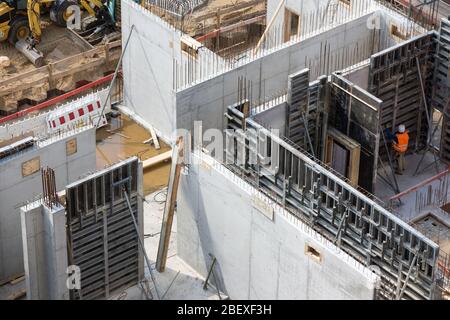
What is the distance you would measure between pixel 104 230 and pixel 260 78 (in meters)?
6.62

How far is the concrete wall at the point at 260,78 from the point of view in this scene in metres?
30.6

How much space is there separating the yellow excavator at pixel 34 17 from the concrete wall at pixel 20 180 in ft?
30.9

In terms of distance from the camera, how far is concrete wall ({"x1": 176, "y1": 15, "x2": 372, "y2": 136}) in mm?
30625

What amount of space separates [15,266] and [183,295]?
12.9 feet

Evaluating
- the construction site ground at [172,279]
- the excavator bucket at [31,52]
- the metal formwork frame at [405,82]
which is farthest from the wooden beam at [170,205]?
the excavator bucket at [31,52]

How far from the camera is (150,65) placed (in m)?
34.7

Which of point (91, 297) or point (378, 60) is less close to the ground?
point (378, 60)

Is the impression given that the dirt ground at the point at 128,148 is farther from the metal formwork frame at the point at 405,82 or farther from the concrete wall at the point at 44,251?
A: the concrete wall at the point at 44,251

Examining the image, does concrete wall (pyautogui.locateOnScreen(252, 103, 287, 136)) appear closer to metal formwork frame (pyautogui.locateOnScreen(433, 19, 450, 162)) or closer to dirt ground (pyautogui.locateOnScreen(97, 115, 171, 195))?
dirt ground (pyautogui.locateOnScreen(97, 115, 171, 195))

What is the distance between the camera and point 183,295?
29.4 metres

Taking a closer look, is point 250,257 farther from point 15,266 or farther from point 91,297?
point 15,266

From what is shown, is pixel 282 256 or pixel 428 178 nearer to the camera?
pixel 282 256

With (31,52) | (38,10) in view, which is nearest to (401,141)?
(31,52)

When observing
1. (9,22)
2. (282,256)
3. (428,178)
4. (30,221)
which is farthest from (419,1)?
(30,221)
